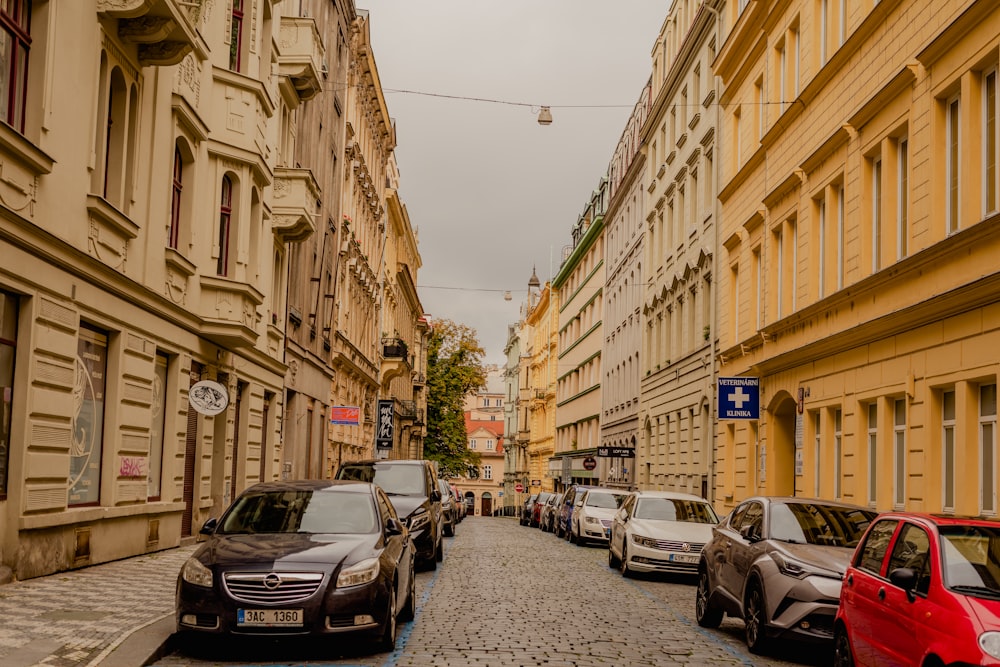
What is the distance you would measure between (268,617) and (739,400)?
15004mm

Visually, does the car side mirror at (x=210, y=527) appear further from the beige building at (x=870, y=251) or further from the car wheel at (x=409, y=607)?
the beige building at (x=870, y=251)

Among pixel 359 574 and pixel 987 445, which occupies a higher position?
pixel 987 445

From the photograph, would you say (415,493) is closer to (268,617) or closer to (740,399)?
(740,399)

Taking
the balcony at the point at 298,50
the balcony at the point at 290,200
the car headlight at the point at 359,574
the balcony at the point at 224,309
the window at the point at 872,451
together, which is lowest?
the car headlight at the point at 359,574

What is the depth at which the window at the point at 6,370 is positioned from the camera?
13.1 meters

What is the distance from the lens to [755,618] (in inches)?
448

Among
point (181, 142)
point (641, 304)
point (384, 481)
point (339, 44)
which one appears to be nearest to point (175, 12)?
point (181, 142)

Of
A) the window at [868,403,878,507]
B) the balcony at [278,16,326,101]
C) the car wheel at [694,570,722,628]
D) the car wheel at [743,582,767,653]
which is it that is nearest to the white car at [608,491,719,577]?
the window at [868,403,878,507]

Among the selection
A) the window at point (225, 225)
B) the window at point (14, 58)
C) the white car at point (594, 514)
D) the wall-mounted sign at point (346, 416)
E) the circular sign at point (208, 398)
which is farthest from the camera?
the wall-mounted sign at point (346, 416)

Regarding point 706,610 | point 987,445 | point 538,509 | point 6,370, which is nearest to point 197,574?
point 6,370

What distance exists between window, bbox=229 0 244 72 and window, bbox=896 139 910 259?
40.8 ft

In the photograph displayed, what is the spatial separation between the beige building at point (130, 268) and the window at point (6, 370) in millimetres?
31

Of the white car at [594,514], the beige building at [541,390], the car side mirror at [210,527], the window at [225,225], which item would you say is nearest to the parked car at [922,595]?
the car side mirror at [210,527]

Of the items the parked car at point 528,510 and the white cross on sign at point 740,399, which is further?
the parked car at point 528,510
